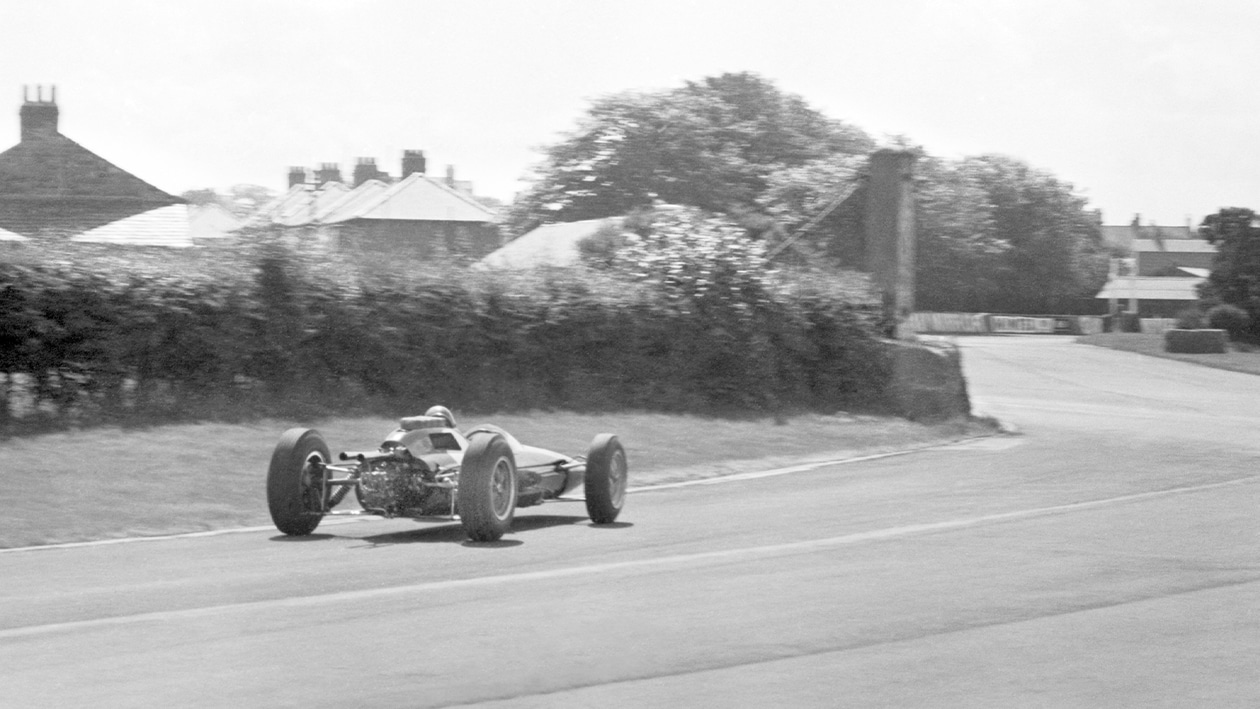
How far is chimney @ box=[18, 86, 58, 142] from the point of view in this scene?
152ft

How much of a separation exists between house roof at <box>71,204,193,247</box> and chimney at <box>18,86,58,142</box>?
3.73 m

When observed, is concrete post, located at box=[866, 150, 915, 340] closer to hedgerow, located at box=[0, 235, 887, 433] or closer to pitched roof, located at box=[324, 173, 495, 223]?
hedgerow, located at box=[0, 235, 887, 433]

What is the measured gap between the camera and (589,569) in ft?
35.8

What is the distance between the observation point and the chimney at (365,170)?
3777 inches

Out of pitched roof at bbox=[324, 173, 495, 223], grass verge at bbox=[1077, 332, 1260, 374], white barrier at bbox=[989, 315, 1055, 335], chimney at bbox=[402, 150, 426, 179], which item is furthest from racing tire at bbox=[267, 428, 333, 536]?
white barrier at bbox=[989, 315, 1055, 335]

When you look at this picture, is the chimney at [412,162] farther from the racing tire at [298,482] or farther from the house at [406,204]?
the racing tire at [298,482]

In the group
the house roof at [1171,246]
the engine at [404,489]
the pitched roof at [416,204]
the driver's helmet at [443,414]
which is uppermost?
the house roof at [1171,246]

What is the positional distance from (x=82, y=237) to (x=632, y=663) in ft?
131

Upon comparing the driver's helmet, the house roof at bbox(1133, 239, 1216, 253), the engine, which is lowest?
the engine

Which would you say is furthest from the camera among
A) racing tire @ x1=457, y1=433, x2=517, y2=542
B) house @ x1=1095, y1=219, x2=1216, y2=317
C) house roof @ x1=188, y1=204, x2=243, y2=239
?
house @ x1=1095, y1=219, x2=1216, y2=317

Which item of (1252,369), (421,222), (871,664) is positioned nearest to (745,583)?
(871,664)

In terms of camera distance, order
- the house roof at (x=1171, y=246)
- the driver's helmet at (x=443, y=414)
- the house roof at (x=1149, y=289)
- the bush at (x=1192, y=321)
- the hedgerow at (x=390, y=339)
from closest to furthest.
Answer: the driver's helmet at (x=443, y=414) < the hedgerow at (x=390, y=339) < the bush at (x=1192, y=321) < the house roof at (x=1149, y=289) < the house roof at (x=1171, y=246)

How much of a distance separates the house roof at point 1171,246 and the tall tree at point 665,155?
70136 millimetres

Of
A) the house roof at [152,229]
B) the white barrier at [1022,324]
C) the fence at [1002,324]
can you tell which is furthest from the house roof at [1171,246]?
the house roof at [152,229]
